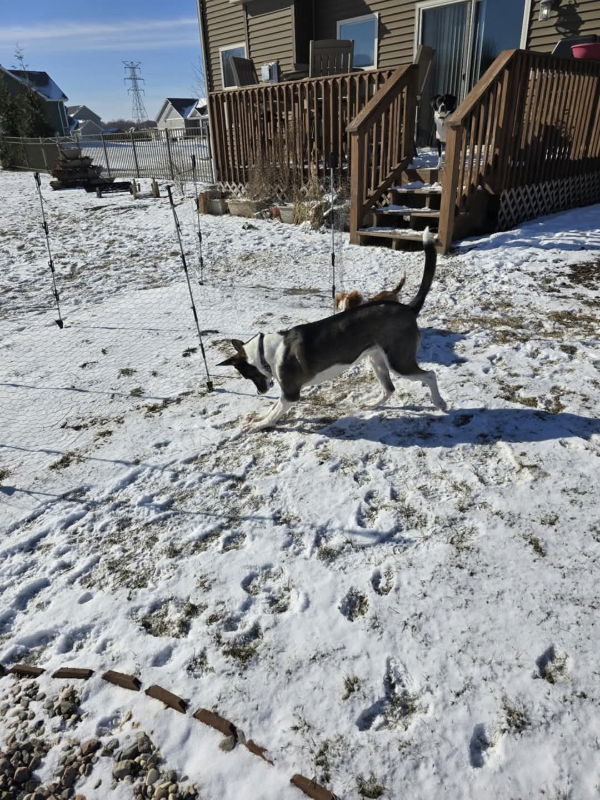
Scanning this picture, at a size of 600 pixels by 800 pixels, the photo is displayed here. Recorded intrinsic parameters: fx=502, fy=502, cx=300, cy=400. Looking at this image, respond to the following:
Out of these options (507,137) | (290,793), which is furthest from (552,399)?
(507,137)

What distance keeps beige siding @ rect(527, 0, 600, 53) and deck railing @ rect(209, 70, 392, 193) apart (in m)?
3.54

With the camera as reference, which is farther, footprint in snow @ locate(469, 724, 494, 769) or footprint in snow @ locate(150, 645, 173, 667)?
footprint in snow @ locate(150, 645, 173, 667)

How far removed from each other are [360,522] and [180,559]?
101 cm

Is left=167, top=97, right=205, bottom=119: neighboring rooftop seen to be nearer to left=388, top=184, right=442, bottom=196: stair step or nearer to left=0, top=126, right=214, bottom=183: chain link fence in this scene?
left=0, top=126, right=214, bottom=183: chain link fence

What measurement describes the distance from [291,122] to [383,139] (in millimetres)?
3021

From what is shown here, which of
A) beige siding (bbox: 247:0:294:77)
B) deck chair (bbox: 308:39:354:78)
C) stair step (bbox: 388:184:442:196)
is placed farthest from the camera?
beige siding (bbox: 247:0:294:77)

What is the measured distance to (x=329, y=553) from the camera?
2.65m

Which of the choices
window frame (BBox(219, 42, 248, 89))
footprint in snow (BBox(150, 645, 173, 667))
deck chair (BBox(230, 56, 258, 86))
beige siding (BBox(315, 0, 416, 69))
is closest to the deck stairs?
beige siding (BBox(315, 0, 416, 69))

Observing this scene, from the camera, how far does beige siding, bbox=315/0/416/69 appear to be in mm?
11211

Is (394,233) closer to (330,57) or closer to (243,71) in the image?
(330,57)

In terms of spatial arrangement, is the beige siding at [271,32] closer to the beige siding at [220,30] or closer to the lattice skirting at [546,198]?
the beige siding at [220,30]

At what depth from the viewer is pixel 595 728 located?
1.79 metres

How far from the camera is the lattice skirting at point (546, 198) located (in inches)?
319

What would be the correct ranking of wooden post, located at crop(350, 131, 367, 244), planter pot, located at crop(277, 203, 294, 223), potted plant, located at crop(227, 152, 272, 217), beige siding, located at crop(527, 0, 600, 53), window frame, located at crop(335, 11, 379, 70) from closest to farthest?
wooden post, located at crop(350, 131, 367, 244) → beige siding, located at crop(527, 0, 600, 53) → planter pot, located at crop(277, 203, 294, 223) → potted plant, located at crop(227, 152, 272, 217) → window frame, located at crop(335, 11, 379, 70)
